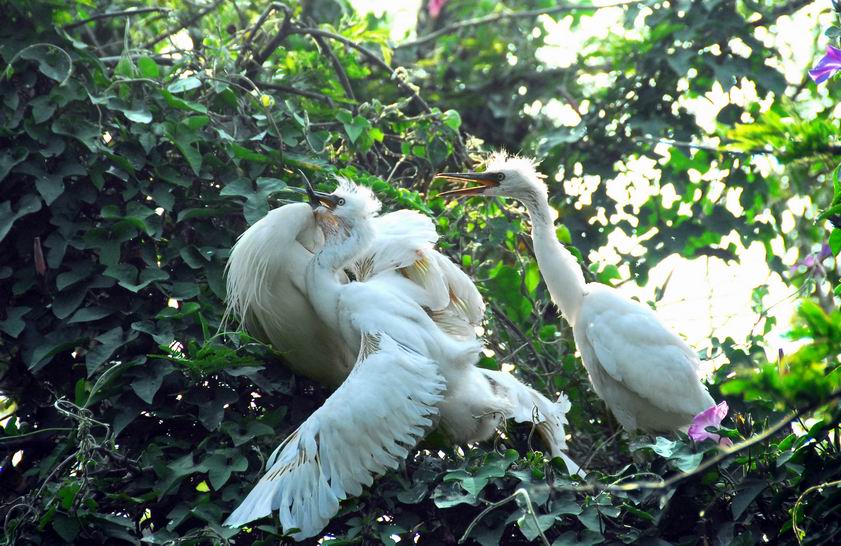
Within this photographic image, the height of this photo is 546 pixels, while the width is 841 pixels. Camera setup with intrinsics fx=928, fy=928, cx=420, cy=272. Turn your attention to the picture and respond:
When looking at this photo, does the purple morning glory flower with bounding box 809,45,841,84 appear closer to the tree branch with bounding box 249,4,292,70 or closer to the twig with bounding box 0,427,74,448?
the tree branch with bounding box 249,4,292,70

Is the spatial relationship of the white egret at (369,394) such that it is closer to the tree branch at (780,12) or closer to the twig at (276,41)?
the twig at (276,41)

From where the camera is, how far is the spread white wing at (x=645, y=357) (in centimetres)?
287

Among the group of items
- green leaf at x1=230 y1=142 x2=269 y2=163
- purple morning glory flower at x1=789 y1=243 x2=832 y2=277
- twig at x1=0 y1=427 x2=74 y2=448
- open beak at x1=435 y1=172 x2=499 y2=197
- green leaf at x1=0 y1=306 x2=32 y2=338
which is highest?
green leaf at x1=230 y1=142 x2=269 y2=163

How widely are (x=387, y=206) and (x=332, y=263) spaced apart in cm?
49

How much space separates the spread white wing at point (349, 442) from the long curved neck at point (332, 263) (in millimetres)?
263

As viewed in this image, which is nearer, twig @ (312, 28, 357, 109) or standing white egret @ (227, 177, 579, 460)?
standing white egret @ (227, 177, 579, 460)

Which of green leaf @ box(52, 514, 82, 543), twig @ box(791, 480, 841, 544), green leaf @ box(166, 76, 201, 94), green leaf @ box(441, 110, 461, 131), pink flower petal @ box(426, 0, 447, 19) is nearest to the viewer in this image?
twig @ box(791, 480, 841, 544)

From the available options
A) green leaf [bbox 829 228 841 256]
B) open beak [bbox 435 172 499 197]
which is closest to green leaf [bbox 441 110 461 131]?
open beak [bbox 435 172 499 197]

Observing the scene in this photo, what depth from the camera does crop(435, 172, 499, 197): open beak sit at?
3.04 m

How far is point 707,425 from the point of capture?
2.19m

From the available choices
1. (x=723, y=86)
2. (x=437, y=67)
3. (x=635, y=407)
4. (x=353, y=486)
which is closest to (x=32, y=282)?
(x=353, y=486)

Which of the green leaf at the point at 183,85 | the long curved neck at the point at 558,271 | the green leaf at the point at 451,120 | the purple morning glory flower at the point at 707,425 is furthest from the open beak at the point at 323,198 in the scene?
the purple morning glory flower at the point at 707,425

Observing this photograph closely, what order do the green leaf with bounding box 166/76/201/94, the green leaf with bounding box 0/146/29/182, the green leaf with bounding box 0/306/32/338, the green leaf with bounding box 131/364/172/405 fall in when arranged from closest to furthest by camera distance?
the green leaf with bounding box 131/364/172/405, the green leaf with bounding box 0/306/32/338, the green leaf with bounding box 0/146/29/182, the green leaf with bounding box 166/76/201/94

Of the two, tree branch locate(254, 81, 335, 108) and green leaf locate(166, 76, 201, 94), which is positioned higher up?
green leaf locate(166, 76, 201, 94)
